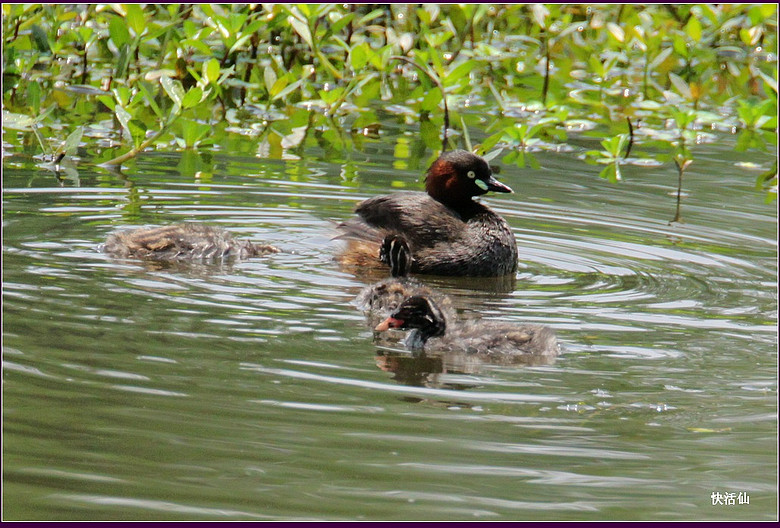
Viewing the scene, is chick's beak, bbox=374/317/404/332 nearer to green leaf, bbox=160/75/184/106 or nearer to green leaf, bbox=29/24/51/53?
green leaf, bbox=160/75/184/106

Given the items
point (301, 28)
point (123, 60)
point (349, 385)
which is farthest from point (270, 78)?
point (349, 385)

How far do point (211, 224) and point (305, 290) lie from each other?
180 centimetres

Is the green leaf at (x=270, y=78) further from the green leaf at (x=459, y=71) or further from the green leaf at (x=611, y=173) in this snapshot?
the green leaf at (x=611, y=173)

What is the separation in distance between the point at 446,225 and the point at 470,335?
2189mm

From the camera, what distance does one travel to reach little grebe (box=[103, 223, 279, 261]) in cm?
724

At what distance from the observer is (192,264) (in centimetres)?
726

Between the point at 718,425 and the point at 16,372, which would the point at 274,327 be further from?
the point at 718,425

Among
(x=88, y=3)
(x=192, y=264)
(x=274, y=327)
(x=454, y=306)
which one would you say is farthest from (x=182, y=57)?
(x=274, y=327)

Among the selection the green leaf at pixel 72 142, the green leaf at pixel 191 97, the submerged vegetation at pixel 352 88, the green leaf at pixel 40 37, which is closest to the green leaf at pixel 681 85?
the submerged vegetation at pixel 352 88

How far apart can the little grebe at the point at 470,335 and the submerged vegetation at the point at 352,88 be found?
3583 millimetres

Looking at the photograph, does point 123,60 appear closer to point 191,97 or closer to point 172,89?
point 172,89

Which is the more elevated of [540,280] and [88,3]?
[88,3]

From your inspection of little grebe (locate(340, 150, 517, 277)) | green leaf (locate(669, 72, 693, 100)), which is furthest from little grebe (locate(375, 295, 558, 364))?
green leaf (locate(669, 72, 693, 100))

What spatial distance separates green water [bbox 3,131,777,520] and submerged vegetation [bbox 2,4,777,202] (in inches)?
78.3
